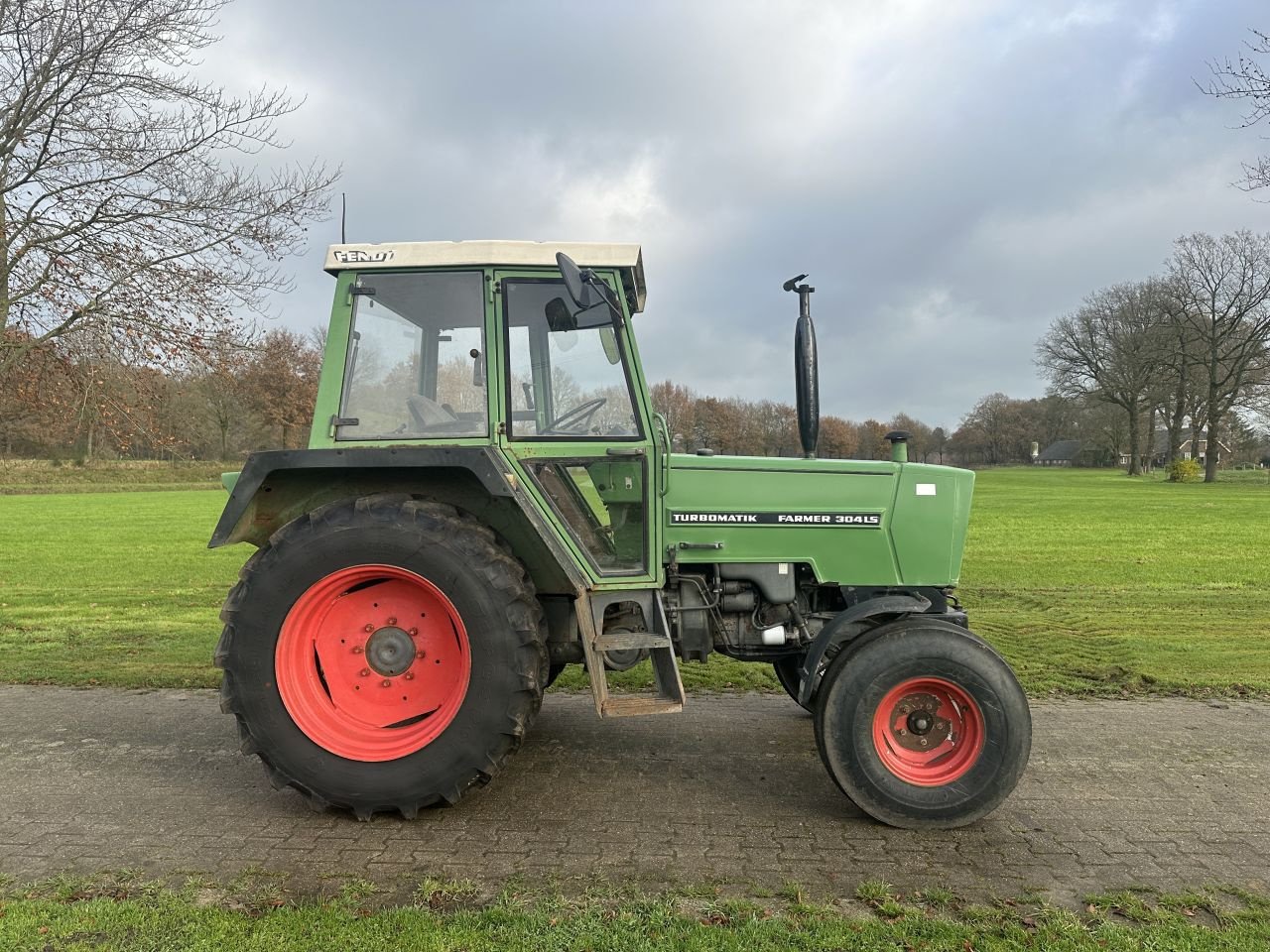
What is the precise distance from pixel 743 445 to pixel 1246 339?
1824 inches

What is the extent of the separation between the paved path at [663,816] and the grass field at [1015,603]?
3.59 ft

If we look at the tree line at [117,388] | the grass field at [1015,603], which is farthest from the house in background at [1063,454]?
the tree line at [117,388]

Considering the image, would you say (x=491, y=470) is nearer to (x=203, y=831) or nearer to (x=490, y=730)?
(x=490, y=730)

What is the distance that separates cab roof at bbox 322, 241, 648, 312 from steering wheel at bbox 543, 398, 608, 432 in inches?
25.2

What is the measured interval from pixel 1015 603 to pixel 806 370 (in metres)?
6.92

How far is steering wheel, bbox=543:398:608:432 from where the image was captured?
3.80 m

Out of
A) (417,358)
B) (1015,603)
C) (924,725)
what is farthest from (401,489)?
(1015,603)

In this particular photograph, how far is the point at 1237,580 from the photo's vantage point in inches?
406

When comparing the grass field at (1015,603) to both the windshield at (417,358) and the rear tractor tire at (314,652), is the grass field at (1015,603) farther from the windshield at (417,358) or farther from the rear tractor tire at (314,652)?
the windshield at (417,358)

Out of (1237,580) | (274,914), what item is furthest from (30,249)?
(1237,580)

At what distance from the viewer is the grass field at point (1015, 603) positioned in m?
5.99

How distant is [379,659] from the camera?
3756 mm

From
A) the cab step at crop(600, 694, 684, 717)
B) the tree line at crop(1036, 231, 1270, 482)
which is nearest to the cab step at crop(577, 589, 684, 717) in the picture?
the cab step at crop(600, 694, 684, 717)

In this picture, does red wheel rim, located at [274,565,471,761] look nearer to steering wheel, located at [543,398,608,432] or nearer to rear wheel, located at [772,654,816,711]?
steering wheel, located at [543,398,608,432]
